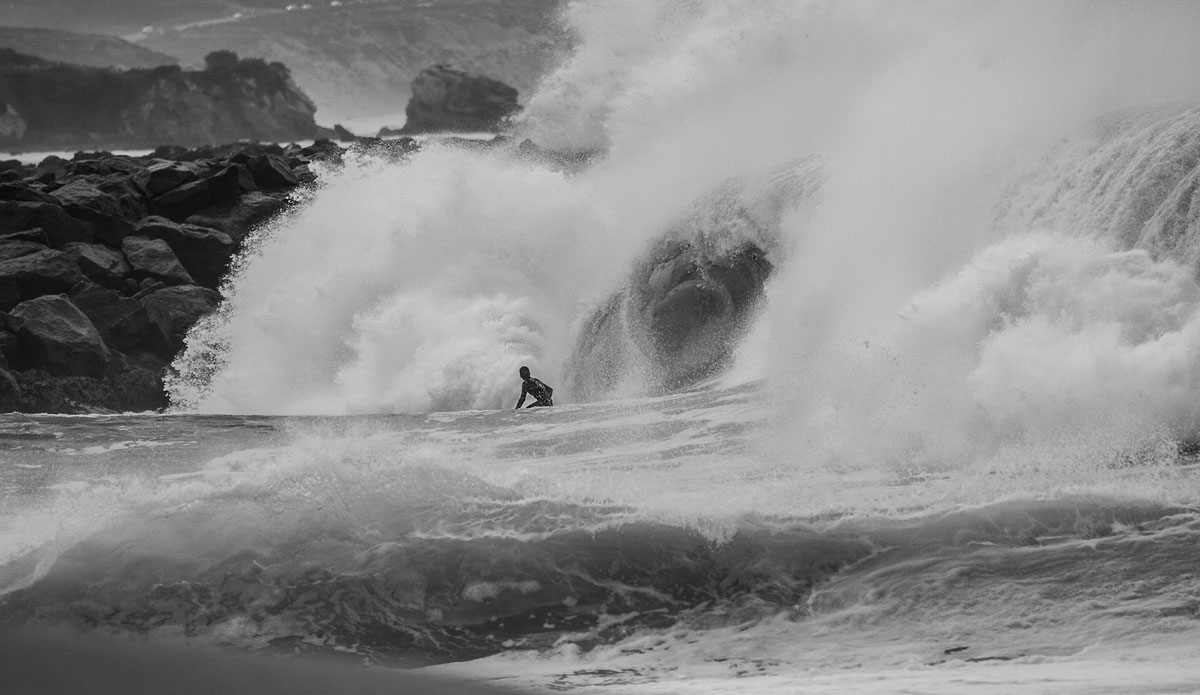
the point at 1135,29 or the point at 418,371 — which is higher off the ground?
the point at 1135,29

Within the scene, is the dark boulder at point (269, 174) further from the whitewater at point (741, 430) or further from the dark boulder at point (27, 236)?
the dark boulder at point (27, 236)

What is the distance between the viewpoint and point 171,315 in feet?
61.6

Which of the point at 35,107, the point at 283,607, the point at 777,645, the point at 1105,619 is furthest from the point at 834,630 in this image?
the point at 35,107

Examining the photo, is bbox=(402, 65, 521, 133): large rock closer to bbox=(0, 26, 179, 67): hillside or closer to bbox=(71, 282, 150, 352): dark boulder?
bbox=(0, 26, 179, 67): hillside

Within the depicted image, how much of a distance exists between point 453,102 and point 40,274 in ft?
118

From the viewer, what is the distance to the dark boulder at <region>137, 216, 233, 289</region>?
20469 mm

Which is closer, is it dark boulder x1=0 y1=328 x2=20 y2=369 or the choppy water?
the choppy water

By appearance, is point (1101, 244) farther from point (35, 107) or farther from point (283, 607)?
point (35, 107)

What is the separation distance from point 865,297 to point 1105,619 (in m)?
6.82

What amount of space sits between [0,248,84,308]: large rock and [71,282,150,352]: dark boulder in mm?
250

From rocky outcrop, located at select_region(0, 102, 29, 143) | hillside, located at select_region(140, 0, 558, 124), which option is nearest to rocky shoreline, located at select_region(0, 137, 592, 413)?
rocky outcrop, located at select_region(0, 102, 29, 143)

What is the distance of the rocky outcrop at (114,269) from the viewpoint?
56.1 ft

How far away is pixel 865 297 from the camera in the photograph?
12.9 meters

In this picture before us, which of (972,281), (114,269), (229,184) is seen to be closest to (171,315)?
(114,269)
